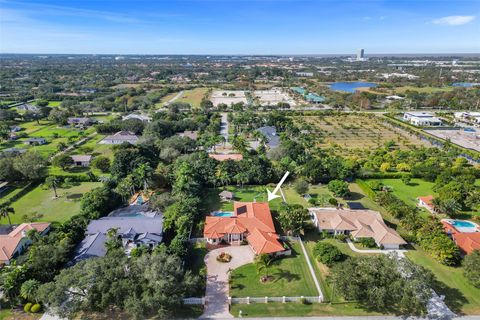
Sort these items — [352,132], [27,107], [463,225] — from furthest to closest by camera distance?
[27,107] → [352,132] → [463,225]

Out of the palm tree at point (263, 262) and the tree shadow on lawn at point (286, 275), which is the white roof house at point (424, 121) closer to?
the tree shadow on lawn at point (286, 275)

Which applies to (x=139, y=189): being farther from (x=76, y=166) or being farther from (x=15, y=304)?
(x=15, y=304)

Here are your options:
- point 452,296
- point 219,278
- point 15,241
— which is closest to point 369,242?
point 452,296

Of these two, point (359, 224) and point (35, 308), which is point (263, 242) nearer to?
point (359, 224)

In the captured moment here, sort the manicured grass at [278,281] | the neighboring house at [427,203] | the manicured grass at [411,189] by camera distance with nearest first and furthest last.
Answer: the manicured grass at [278,281]
the neighboring house at [427,203]
the manicured grass at [411,189]

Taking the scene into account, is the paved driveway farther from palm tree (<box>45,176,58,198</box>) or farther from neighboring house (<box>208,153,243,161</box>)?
palm tree (<box>45,176,58,198</box>)

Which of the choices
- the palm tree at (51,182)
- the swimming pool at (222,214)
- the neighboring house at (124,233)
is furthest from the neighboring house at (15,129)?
the swimming pool at (222,214)
